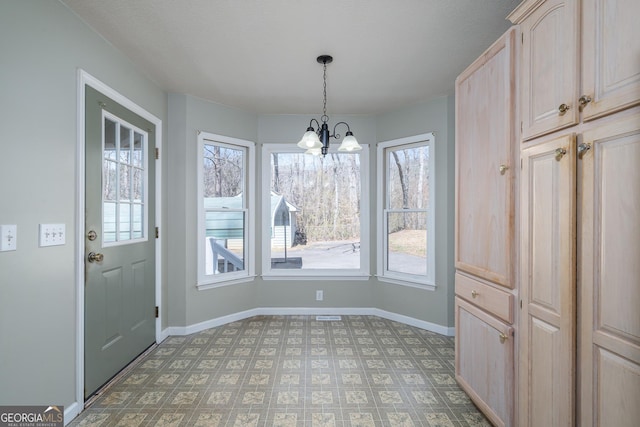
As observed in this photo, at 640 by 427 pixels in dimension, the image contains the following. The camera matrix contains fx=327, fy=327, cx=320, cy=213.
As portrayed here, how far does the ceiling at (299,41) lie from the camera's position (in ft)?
6.64

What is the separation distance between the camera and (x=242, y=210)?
12.9 feet

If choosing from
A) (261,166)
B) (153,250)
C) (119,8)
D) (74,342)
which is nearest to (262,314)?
(153,250)

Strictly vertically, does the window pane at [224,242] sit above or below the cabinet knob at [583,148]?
below

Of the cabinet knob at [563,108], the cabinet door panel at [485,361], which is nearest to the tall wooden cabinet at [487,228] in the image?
the cabinet door panel at [485,361]

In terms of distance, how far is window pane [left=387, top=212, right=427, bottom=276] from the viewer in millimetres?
3771

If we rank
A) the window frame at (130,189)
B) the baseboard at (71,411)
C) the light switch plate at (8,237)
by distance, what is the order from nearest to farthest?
1. the light switch plate at (8,237)
2. the baseboard at (71,411)
3. the window frame at (130,189)

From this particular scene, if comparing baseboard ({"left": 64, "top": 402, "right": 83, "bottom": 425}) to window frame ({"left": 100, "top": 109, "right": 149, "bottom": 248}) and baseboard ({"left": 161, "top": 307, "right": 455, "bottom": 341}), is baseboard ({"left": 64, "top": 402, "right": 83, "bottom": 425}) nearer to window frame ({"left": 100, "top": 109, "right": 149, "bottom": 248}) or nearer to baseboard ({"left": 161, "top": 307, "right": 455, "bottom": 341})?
window frame ({"left": 100, "top": 109, "right": 149, "bottom": 248})

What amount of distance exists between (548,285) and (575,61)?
933 millimetres

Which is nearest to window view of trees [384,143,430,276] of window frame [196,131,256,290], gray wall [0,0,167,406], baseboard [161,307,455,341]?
baseboard [161,307,455,341]

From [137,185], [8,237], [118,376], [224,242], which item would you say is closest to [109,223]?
[137,185]

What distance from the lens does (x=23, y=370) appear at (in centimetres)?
170

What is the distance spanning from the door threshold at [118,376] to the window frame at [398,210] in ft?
8.52

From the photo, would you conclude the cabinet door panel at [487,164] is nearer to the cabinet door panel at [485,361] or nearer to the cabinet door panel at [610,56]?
the cabinet door panel at [485,361]

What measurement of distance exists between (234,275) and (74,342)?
74.8 inches
